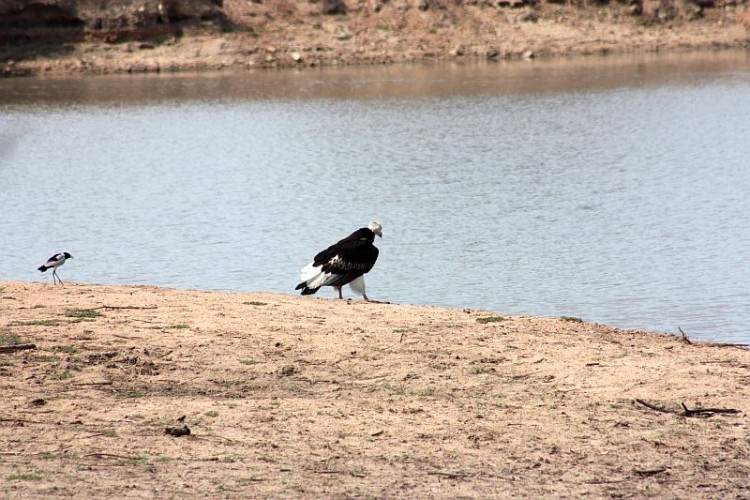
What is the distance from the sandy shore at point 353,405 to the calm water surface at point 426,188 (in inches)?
133

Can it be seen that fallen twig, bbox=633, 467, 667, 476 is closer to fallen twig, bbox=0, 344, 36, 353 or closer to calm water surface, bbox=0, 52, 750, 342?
fallen twig, bbox=0, 344, 36, 353

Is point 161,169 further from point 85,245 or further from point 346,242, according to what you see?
point 346,242

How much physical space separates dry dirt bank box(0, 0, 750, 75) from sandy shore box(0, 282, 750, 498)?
39.1m

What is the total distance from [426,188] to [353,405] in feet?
47.9

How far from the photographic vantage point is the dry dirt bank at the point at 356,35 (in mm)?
49312

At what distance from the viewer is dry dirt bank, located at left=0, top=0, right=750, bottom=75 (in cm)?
4931

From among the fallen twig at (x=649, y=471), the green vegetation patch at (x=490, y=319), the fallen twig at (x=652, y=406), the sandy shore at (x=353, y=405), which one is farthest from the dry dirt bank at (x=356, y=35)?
the fallen twig at (x=649, y=471)

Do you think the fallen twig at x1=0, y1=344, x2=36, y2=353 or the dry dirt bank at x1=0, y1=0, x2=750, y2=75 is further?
the dry dirt bank at x1=0, y1=0, x2=750, y2=75

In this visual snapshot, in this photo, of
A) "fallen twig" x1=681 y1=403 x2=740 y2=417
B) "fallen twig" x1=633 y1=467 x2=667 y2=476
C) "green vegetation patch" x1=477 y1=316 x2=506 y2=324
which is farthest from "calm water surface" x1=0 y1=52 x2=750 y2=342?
"fallen twig" x1=633 y1=467 x2=667 y2=476

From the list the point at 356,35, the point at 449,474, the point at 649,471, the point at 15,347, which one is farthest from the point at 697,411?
the point at 356,35

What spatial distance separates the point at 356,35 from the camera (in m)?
50.2

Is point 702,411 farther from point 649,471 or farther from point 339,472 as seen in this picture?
point 339,472

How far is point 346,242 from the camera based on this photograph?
42.8ft

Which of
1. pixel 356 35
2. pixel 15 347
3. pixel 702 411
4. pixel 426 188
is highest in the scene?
pixel 15 347
